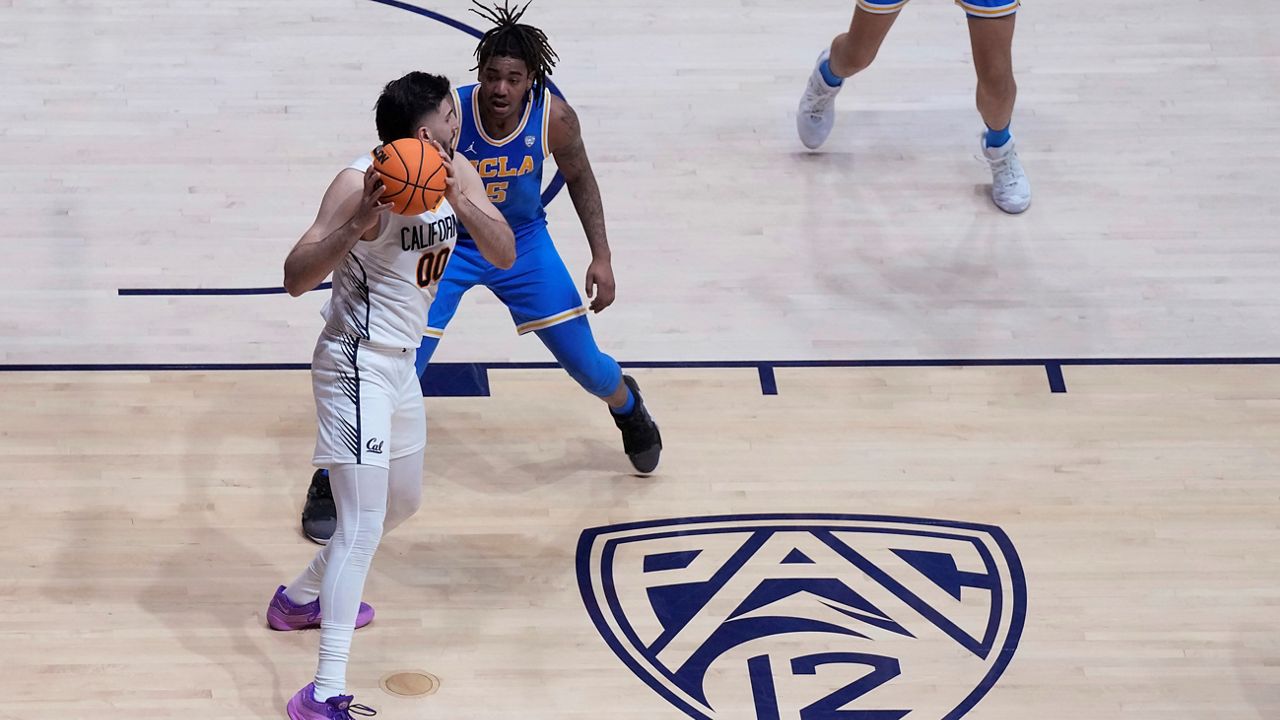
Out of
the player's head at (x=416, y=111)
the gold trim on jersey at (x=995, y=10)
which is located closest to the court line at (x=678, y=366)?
the gold trim on jersey at (x=995, y=10)

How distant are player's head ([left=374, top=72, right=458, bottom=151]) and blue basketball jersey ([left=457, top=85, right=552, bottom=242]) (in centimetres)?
73

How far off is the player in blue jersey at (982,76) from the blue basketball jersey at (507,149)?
92.9 inches

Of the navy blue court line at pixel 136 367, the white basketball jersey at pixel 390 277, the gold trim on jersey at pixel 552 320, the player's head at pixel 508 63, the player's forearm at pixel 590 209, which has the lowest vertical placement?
the navy blue court line at pixel 136 367

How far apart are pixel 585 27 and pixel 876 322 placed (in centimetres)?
271

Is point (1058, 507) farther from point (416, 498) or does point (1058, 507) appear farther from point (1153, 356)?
point (416, 498)

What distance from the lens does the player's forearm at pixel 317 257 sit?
3.93 meters

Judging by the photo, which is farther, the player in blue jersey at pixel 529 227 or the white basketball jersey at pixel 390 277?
the player in blue jersey at pixel 529 227

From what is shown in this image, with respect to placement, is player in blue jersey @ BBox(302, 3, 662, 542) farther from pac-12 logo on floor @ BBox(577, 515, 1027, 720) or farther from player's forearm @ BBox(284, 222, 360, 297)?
player's forearm @ BBox(284, 222, 360, 297)

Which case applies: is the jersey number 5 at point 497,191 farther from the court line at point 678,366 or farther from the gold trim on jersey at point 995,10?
the gold trim on jersey at point 995,10

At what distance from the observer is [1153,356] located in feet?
20.5

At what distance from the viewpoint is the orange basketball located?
3.79m

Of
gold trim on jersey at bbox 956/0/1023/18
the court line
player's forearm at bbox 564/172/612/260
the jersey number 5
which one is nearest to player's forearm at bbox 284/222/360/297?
the jersey number 5

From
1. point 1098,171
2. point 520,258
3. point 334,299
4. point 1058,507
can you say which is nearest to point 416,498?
point 334,299

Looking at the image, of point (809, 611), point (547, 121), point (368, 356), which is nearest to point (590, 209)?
point (547, 121)
